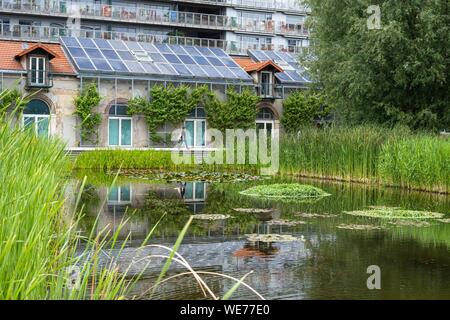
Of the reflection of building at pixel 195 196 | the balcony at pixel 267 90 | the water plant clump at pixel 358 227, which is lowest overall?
the reflection of building at pixel 195 196

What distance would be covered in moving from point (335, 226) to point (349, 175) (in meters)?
8.99

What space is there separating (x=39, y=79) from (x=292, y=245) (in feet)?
82.0

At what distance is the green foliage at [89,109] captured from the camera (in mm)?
31719

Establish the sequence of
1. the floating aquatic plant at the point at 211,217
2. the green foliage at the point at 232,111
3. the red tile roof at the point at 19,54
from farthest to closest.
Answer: the green foliage at the point at 232,111 < the red tile roof at the point at 19,54 < the floating aquatic plant at the point at 211,217

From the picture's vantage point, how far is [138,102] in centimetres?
3303

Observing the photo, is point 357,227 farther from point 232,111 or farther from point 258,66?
point 258,66

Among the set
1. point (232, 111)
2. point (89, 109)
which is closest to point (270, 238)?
point (89, 109)

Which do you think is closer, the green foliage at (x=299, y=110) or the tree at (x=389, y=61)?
the tree at (x=389, y=61)

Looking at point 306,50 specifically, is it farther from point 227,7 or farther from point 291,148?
point 227,7

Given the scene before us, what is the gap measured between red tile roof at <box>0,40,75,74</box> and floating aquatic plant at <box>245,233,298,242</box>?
80.1 ft

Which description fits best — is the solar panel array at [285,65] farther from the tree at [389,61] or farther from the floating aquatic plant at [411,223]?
the floating aquatic plant at [411,223]

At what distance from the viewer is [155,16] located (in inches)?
1837

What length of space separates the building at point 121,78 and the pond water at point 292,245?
16.3 meters

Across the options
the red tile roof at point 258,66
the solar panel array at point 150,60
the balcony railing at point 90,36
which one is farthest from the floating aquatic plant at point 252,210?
the balcony railing at point 90,36
